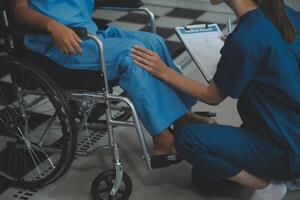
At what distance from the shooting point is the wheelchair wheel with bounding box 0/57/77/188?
1.48m

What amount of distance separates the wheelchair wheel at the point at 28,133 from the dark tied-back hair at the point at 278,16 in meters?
0.66

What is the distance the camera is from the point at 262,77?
1.39 m

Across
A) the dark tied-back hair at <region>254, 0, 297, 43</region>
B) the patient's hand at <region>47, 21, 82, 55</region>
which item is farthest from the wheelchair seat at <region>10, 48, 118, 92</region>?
the dark tied-back hair at <region>254, 0, 297, 43</region>

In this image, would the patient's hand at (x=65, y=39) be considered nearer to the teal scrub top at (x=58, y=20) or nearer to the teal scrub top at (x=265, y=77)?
the teal scrub top at (x=58, y=20)

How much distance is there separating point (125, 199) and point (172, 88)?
407 millimetres

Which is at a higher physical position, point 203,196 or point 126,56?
point 126,56

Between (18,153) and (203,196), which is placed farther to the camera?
(18,153)

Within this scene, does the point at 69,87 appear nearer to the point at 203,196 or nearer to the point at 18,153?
the point at 18,153

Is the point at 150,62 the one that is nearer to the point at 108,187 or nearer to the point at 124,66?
the point at 124,66

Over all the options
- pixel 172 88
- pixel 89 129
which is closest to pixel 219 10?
pixel 89 129

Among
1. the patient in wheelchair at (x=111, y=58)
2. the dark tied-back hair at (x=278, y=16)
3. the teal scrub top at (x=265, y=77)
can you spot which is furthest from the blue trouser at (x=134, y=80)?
the dark tied-back hair at (x=278, y=16)

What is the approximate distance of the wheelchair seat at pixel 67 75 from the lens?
1546 mm

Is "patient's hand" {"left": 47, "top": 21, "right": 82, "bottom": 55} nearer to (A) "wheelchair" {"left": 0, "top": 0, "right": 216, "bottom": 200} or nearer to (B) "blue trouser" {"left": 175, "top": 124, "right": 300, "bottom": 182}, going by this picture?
(A) "wheelchair" {"left": 0, "top": 0, "right": 216, "bottom": 200}

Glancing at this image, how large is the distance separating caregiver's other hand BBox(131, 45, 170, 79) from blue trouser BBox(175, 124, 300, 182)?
0.21 meters
